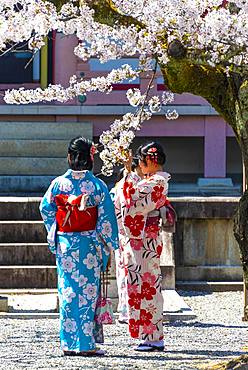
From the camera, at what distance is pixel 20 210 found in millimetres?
13367

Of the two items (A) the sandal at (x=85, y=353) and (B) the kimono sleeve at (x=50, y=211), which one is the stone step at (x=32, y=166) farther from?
(A) the sandal at (x=85, y=353)

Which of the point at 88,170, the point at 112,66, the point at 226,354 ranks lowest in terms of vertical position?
the point at 226,354

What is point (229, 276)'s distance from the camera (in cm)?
1348

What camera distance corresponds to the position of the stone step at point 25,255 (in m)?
12.7

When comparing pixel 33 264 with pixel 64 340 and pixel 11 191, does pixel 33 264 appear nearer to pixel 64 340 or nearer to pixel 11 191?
pixel 11 191

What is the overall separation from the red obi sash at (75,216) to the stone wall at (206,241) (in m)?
4.68

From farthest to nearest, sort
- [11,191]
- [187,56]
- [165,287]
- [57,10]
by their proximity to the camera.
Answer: [11,191], [165,287], [57,10], [187,56]

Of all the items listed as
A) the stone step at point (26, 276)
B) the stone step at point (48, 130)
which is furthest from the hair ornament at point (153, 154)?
the stone step at point (48, 130)

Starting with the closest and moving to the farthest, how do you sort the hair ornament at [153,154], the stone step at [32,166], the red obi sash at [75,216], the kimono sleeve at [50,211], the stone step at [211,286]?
the red obi sash at [75,216], the kimono sleeve at [50,211], the hair ornament at [153,154], the stone step at [211,286], the stone step at [32,166]

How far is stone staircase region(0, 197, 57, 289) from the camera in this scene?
41.1ft

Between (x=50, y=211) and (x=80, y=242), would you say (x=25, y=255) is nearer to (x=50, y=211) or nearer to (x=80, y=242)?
(x=50, y=211)

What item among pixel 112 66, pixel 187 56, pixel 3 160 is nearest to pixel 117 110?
pixel 112 66

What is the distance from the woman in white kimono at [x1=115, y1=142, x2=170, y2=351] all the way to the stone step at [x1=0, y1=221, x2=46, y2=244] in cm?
363

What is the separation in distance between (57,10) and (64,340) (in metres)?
2.40
